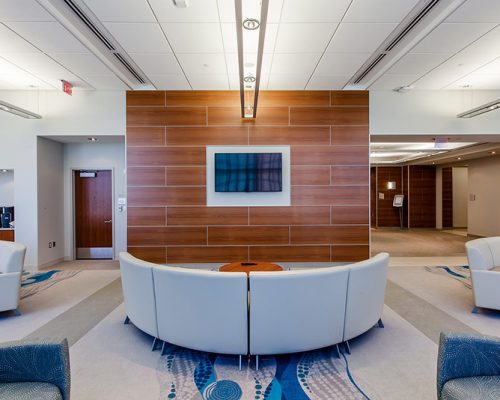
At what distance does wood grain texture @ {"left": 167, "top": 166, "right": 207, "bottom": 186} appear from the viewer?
6082 mm

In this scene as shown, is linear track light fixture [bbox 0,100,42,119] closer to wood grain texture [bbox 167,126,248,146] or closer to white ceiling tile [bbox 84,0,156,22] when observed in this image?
wood grain texture [bbox 167,126,248,146]

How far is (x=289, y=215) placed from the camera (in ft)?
→ 20.1

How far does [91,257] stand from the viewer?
719 centimetres

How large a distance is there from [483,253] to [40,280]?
24.8 ft

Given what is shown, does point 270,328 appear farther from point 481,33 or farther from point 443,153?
point 443,153

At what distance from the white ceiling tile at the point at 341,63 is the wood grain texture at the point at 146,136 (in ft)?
11.2

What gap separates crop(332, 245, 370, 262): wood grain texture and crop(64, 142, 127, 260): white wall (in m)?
5.08

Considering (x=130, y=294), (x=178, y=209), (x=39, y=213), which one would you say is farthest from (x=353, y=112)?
(x=39, y=213)

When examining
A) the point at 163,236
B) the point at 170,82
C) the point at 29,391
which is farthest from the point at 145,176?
the point at 29,391

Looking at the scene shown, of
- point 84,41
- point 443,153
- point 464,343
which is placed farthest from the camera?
point 443,153

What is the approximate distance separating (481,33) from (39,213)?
8.59 metres

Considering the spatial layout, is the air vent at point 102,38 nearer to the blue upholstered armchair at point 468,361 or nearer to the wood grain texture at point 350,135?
the wood grain texture at point 350,135

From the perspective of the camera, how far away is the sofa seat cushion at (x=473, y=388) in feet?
5.36

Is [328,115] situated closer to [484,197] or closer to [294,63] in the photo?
[294,63]
